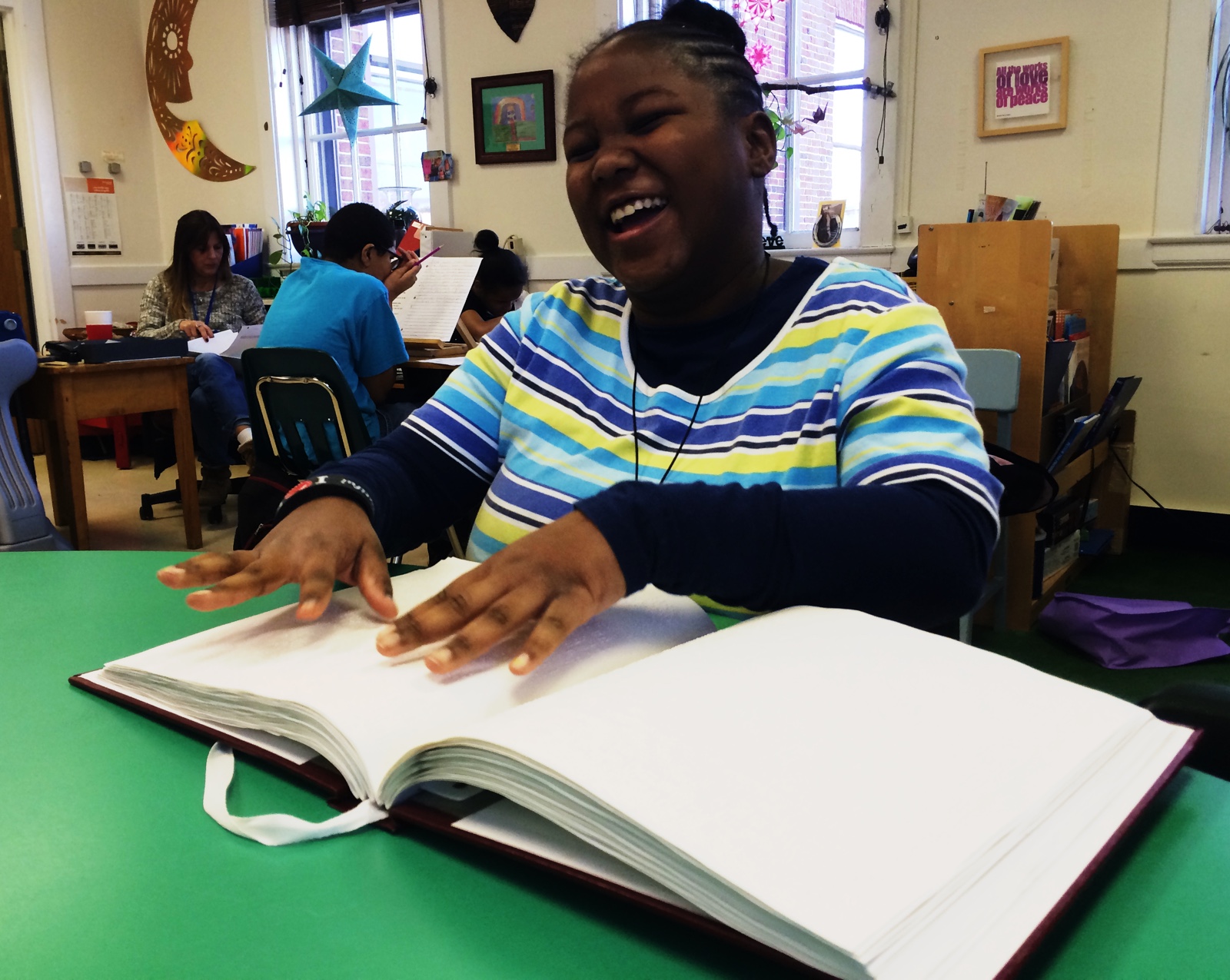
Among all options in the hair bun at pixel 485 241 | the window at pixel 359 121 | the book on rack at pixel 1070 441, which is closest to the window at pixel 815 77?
the hair bun at pixel 485 241

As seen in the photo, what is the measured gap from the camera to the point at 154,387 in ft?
11.6

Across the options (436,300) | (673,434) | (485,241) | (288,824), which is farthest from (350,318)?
(288,824)

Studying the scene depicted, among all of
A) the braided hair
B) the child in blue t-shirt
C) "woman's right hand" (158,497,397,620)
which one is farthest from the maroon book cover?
the child in blue t-shirt

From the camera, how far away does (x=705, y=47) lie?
38.9 inches

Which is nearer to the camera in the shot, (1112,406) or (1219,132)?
(1112,406)

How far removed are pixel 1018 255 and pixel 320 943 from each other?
264cm

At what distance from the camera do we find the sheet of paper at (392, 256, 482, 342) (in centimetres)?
364

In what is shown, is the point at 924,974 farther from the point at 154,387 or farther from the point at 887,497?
the point at 154,387

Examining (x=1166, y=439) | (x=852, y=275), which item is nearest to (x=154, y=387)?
(x=852, y=275)

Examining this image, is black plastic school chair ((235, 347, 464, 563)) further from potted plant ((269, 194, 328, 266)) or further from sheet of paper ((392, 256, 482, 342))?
potted plant ((269, 194, 328, 266))

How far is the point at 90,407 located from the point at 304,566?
9.96ft

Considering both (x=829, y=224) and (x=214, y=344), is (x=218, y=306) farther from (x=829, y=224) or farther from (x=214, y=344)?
(x=829, y=224)

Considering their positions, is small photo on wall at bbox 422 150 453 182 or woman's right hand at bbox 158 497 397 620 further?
small photo on wall at bbox 422 150 453 182

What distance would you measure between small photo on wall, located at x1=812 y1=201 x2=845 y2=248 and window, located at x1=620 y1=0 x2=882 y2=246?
50mm
